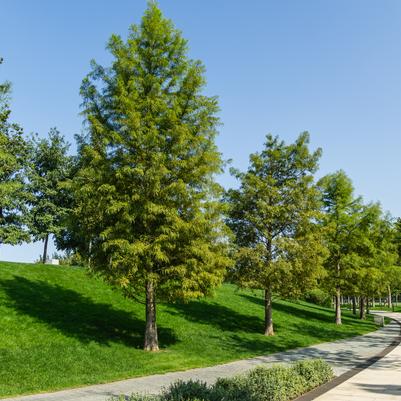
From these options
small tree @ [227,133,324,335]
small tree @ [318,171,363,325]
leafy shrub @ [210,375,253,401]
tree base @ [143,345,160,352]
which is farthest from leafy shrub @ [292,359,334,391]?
small tree @ [318,171,363,325]

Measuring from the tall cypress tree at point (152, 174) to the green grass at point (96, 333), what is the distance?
2.19 meters

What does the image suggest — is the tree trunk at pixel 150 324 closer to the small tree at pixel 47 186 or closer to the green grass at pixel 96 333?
the green grass at pixel 96 333

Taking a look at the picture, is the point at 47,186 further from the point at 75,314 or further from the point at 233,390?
the point at 233,390

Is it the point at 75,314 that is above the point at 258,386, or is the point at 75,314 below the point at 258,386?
above

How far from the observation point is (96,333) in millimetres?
18688

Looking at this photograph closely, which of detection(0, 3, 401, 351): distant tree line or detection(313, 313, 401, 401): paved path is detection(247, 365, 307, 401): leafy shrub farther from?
detection(0, 3, 401, 351): distant tree line

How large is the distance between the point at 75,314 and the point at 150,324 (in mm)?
4148

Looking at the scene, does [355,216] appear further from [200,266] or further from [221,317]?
[200,266]

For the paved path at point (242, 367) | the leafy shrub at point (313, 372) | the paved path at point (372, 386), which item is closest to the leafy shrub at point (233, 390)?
the paved path at point (372, 386)

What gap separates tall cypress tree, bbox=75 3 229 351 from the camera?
17562mm

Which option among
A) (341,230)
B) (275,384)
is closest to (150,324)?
(275,384)

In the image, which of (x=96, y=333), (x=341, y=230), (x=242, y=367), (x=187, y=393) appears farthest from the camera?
(x=341, y=230)

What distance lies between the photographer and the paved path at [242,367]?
11.5m

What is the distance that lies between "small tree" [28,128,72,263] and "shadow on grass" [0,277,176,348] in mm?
17965
